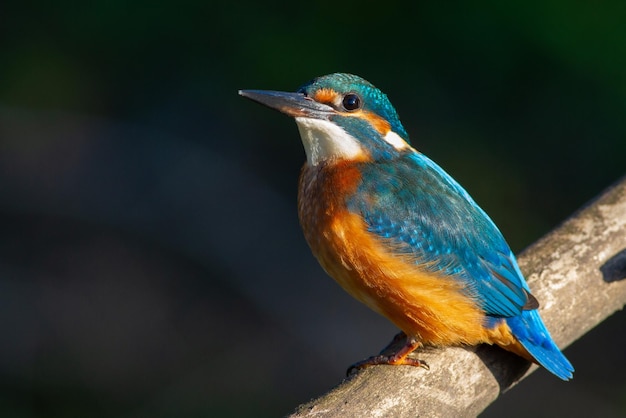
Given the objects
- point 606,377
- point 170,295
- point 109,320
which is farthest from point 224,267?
point 606,377

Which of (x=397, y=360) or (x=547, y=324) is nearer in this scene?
(x=397, y=360)

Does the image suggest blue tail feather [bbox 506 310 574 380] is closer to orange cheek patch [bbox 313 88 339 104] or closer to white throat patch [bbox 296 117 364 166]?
white throat patch [bbox 296 117 364 166]

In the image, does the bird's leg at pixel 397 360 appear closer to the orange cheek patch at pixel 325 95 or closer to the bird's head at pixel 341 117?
the bird's head at pixel 341 117

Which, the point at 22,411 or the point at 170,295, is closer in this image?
the point at 22,411

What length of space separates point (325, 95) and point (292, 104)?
9 cm

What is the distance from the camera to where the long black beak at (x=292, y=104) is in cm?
242

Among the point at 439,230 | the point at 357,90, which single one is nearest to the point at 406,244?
the point at 439,230

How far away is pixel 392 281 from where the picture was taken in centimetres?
243

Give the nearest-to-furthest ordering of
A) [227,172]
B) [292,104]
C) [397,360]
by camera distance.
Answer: [397,360] → [292,104] → [227,172]

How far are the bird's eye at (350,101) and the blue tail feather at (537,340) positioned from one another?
0.67 m

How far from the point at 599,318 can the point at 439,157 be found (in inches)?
76.2

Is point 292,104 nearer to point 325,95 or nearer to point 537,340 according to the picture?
point 325,95

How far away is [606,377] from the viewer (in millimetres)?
4031

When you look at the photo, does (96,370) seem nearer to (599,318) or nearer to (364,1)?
(364,1)
